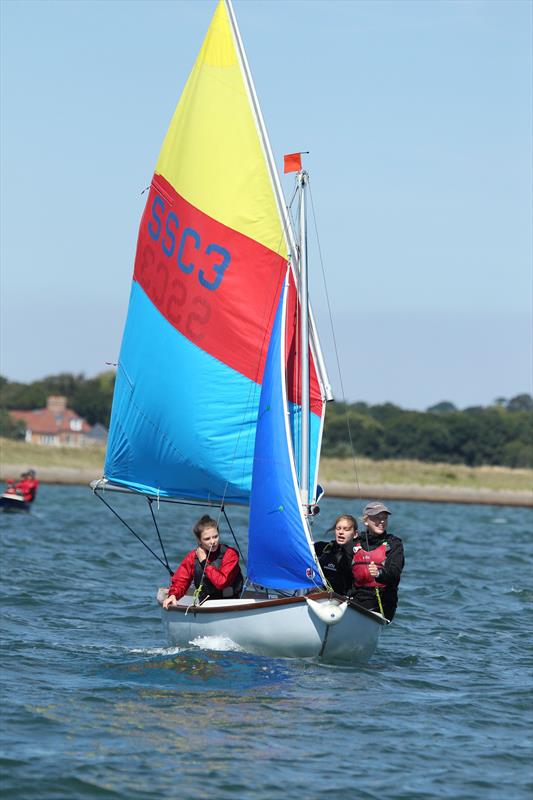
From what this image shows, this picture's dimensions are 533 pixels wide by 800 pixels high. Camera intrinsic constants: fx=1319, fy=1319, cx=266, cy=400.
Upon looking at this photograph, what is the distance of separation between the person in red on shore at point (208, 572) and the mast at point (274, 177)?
258 cm

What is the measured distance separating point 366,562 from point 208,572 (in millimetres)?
1845

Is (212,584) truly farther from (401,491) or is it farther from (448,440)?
(448,440)

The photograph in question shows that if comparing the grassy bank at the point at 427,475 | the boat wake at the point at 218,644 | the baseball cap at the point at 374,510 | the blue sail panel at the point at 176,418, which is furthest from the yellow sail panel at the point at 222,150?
the grassy bank at the point at 427,475

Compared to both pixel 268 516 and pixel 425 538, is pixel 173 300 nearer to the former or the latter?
pixel 268 516

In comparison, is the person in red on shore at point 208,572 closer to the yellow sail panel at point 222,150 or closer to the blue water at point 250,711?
the blue water at point 250,711

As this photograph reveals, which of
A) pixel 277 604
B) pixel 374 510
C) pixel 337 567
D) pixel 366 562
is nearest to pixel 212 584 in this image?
pixel 277 604

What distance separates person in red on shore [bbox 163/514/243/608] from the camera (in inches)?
606

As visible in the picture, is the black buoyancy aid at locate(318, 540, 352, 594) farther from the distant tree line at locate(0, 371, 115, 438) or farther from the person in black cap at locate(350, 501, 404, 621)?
the distant tree line at locate(0, 371, 115, 438)

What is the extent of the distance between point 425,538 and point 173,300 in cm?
2674

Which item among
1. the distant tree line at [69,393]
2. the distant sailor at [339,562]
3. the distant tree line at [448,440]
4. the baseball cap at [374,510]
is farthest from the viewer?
the distant tree line at [69,393]

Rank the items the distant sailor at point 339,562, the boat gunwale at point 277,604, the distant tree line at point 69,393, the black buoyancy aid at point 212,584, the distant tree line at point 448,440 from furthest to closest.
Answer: the distant tree line at point 69,393 → the distant tree line at point 448,440 → the black buoyancy aid at point 212,584 → the distant sailor at point 339,562 → the boat gunwale at point 277,604

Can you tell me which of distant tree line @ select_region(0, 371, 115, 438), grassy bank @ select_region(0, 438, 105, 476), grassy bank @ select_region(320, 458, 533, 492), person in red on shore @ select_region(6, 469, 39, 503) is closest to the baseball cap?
person in red on shore @ select_region(6, 469, 39, 503)

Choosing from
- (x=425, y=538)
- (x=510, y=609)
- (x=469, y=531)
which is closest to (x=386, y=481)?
(x=469, y=531)

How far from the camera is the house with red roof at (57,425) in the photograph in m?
135
